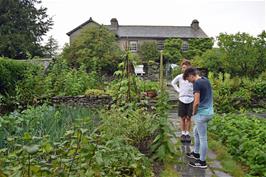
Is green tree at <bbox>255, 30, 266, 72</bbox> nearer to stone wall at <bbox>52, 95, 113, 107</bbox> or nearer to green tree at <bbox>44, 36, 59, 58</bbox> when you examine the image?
stone wall at <bbox>52, 95, 113, 107</bbox>

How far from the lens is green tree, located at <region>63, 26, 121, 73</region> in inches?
904

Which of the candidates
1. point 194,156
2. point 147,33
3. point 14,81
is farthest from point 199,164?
point 147,33

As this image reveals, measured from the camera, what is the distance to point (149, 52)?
31000mm

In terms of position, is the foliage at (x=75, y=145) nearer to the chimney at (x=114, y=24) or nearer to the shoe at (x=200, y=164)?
the shoe at (x=200, y=164)

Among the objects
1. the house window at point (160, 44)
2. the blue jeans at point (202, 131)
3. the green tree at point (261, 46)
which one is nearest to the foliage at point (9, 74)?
the blue jeans at point (202, 131)

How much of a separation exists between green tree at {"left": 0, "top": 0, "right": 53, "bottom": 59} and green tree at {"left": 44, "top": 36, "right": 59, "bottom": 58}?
2.69 feet

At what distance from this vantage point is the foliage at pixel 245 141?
4.93 metres

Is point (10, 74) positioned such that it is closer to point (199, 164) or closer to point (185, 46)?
point (199, 164)

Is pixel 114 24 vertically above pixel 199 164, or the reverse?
pixel 114 24

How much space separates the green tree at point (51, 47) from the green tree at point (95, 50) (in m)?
4.20

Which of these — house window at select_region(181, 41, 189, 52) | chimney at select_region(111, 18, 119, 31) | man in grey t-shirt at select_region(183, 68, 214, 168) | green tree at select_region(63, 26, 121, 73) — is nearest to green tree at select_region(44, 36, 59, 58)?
green tree at select_region(63, 26, 121, 73)

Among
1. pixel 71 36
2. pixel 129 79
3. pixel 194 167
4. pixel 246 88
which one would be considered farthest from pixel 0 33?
pixel 194 167

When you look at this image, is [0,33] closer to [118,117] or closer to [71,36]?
[71,36]

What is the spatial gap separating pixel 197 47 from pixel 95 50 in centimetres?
1162
